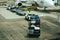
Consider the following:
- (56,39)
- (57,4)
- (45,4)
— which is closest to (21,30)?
(56,39)

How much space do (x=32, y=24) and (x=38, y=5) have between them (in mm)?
33996

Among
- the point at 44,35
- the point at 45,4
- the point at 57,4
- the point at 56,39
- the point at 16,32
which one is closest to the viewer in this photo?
the point at 56,39

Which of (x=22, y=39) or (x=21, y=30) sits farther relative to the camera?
(x=21, y=30)

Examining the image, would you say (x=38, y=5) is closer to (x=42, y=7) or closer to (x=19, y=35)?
(x=42, y=7)

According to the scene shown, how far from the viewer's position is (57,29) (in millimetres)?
31641

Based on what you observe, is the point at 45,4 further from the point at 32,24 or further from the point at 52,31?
the point at 32,24

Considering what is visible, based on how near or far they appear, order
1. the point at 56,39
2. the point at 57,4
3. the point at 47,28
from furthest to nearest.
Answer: the point at 57,4 → the point at 47,28 → the point at 56,39

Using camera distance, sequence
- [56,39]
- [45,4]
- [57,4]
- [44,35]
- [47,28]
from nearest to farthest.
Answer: [56,39]
[44,35]
[47,28]
[45,4]
[57,4]

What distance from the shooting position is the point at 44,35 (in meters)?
27.6

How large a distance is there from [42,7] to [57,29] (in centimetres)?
2823

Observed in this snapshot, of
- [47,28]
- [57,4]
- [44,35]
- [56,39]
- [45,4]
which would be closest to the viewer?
[56,39]

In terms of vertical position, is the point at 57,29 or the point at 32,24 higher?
the point at 32,24

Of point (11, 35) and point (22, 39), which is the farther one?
point (11, 35)

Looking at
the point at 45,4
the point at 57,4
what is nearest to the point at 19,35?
the point at 45,4
